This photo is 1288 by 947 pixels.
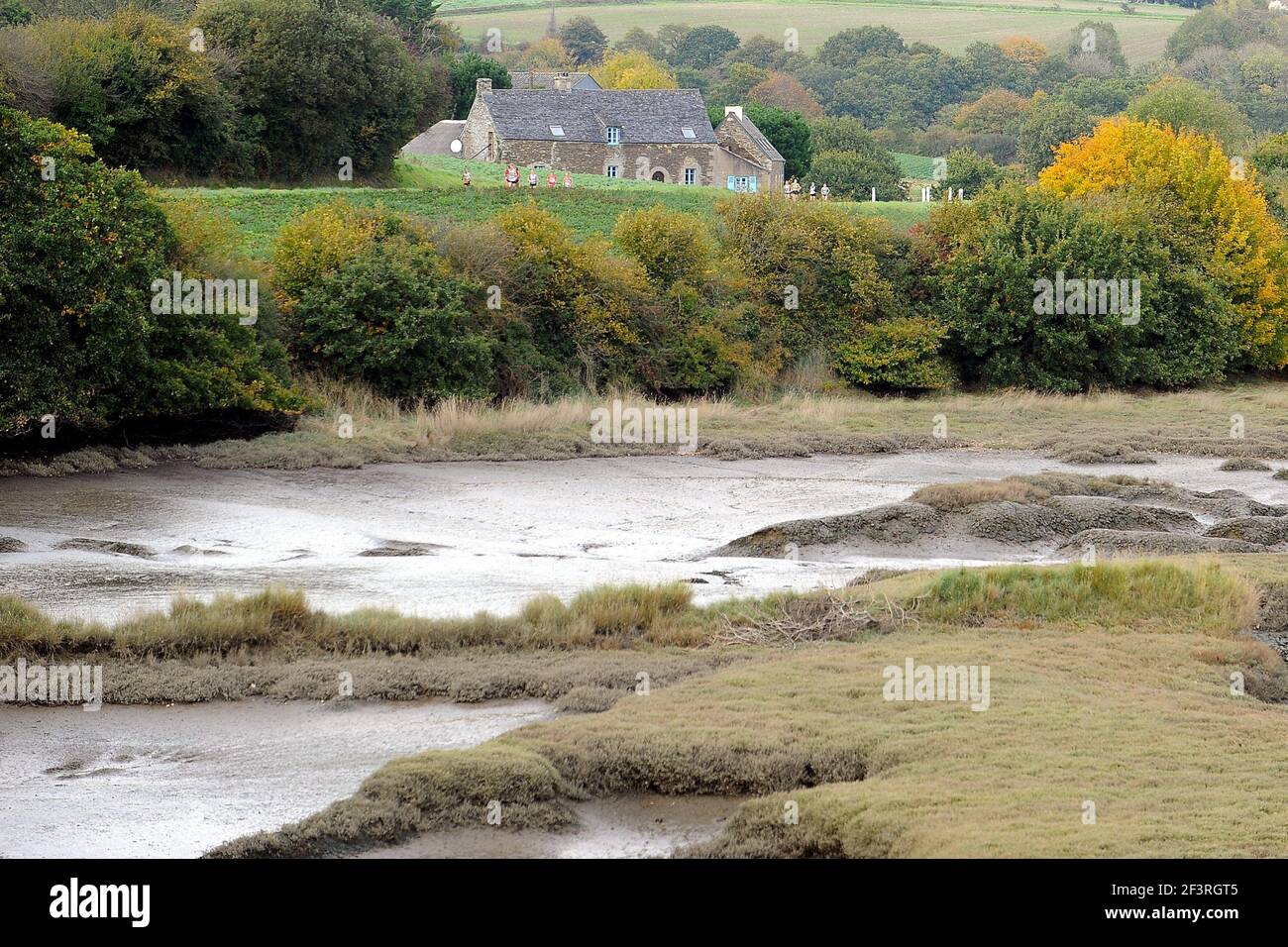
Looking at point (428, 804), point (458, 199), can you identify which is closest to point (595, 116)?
point (458, 199)

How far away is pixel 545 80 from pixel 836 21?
71.0 metres

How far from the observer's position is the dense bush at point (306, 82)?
60594mm

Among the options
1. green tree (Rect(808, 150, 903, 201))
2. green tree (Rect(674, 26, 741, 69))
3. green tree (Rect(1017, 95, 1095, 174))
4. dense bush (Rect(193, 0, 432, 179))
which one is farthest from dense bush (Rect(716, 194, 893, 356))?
green tree (Rect(674, 26, 741, 69))

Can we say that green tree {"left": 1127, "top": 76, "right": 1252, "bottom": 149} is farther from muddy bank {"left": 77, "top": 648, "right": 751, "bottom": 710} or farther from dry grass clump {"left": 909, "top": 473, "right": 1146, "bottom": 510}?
muddy bank {"left": 77, "top": 648, "right": 751, "bottom": 710}

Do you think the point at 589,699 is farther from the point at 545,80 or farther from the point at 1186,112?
the point at 545,80

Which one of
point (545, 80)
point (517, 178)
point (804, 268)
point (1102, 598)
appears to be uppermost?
point (545, 80)

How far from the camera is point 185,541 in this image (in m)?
26.1

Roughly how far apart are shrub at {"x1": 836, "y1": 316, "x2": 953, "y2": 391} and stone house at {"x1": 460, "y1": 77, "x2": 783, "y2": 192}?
38.2 m

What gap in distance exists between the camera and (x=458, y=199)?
59.1 m

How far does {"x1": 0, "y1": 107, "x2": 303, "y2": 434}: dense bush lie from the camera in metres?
32.0

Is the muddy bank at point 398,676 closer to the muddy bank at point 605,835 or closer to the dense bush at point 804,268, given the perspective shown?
the muddy bank at point 605,835

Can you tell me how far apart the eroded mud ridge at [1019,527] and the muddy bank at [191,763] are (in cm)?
Result: 1190

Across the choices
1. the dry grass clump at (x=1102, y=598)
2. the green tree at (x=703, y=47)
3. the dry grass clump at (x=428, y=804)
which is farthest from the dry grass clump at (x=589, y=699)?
the green tree at (x=703, y=47)
